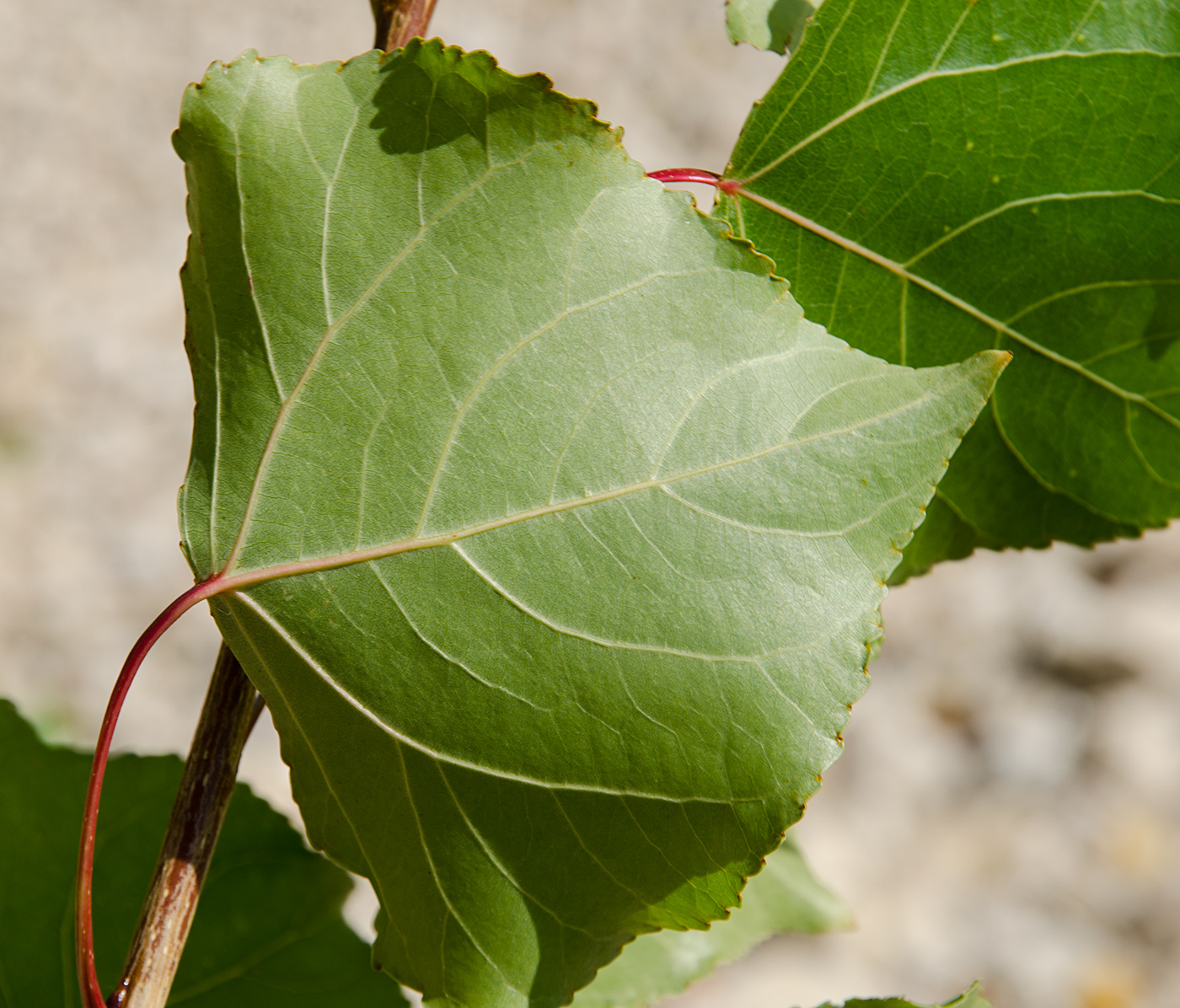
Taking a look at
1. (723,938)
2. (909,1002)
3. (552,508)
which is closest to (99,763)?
(552,508)

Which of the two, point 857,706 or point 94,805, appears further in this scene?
point 857,706

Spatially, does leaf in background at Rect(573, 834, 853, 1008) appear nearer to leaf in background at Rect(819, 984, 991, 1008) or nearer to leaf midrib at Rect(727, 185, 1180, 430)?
leaf in background at Rect(819, 984, 991, 1008)

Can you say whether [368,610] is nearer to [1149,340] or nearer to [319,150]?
[319,150]

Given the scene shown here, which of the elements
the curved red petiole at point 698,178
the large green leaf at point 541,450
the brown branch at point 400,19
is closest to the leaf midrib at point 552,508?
the large green leaf at point 541,450

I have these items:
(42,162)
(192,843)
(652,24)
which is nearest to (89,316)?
(42,162)

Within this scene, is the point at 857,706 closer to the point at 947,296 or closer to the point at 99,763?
the point at 947,296

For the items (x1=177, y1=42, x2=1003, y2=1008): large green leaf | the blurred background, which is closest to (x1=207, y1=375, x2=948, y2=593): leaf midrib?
(x1=177, y1=42, x2=1003, y2=1008): large green leaf
